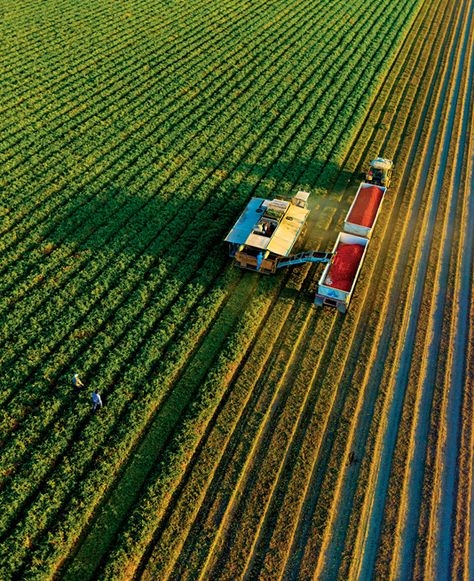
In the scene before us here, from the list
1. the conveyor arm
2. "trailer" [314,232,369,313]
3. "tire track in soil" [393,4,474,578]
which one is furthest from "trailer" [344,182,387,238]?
"tire track in soil" [393,4,474,578]

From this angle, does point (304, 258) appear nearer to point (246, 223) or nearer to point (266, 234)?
point (266, 234)

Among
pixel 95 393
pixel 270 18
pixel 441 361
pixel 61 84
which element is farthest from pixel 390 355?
pixel 270 18

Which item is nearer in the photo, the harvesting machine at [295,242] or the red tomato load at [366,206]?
the harvesting machine at [295,242]

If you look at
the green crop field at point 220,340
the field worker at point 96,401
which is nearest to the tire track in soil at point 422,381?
the green crop field at point 220,340

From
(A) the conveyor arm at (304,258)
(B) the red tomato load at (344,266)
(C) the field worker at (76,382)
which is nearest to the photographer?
(C) the field worker at (76,382)

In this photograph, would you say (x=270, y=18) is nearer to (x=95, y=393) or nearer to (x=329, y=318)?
(x=329, y=318)

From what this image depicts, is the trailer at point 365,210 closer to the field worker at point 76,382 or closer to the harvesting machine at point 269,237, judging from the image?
the harvesting machine at point 269,237
